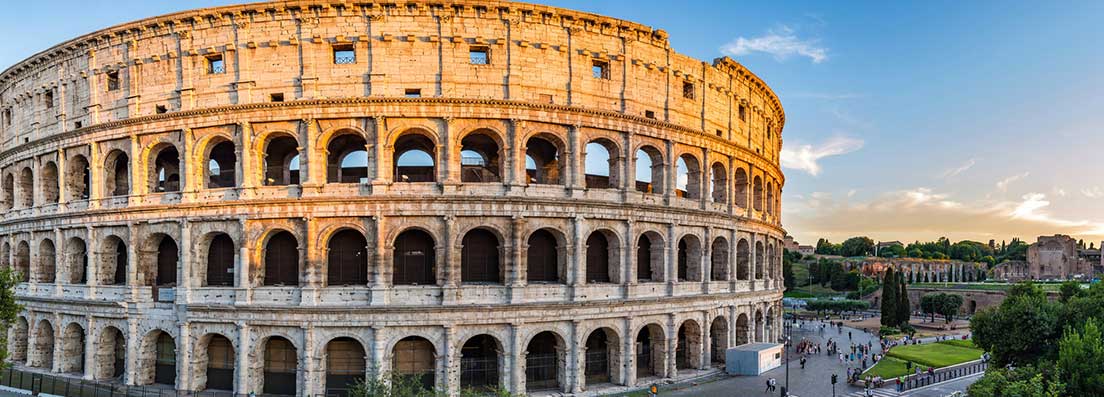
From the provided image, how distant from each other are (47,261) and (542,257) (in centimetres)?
2455

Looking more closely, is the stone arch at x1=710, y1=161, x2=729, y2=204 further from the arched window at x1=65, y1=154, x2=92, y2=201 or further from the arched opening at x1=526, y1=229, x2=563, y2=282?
the arched window at x1=65, y1=154, x2=92, y2=201

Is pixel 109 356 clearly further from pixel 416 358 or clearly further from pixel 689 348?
pixel 689 348

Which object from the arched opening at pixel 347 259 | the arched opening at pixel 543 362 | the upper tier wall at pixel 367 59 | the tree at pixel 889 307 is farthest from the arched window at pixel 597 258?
the tree at pixel 889 307

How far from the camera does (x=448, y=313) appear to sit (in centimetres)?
2412

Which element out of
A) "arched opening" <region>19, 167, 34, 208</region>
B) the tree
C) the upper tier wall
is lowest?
the tree

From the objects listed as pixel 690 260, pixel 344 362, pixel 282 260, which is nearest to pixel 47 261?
pixel 282 260

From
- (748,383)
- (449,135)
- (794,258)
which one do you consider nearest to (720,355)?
(748,383)

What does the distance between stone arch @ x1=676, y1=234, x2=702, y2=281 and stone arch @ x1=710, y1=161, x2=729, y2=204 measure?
10.6ft

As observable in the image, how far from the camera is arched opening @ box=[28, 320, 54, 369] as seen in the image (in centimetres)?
3003

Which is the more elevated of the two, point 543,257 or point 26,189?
point 26,189

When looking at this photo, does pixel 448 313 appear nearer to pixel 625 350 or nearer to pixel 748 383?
pixel 625 350

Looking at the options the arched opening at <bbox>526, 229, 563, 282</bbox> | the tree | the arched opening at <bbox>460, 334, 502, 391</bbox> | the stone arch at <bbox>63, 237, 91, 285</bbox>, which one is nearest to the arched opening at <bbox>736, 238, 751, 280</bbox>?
the arched opening at <bbox>526, 229, 563, 282</bbox>

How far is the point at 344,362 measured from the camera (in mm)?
25438

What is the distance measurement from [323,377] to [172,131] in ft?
40.4
